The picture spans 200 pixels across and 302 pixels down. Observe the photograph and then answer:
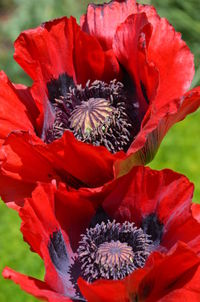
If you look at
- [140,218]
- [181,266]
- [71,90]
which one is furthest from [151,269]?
[71,90]

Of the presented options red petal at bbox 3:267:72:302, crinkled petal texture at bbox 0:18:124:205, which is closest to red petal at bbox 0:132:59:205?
crinkled petal texture at bbox 0:18:124:205

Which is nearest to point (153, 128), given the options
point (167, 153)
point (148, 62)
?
point (148, 62)

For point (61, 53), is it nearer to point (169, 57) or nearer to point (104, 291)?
point (169, 57)

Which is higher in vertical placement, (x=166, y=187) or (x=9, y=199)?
(x=166, y=187)

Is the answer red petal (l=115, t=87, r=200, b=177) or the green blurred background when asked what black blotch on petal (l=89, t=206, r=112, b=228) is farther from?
the green blurred background

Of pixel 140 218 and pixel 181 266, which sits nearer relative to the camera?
pixel 181 266

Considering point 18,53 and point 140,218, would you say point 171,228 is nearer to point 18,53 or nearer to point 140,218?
point 140,218
